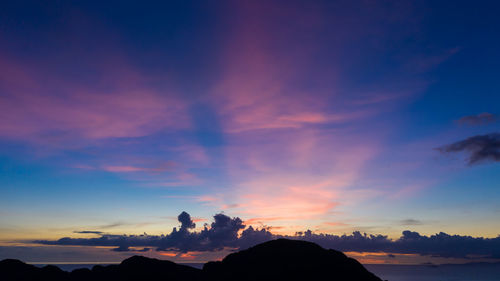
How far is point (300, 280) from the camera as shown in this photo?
192500mm

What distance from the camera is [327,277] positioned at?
199875 millimetres

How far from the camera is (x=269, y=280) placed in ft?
656

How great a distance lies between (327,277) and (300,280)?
19.2 m

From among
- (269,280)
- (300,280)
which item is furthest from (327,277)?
(269,280)

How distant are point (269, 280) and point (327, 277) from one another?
35.5 meters

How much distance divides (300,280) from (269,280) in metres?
19.5

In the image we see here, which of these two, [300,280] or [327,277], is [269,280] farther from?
[327,277]
